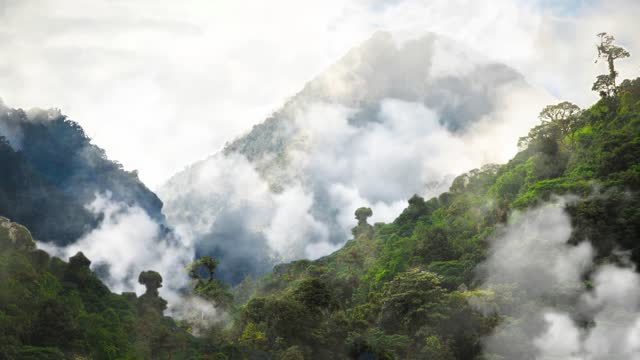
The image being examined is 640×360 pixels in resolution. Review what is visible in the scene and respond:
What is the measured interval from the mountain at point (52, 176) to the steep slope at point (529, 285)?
57.3 meters

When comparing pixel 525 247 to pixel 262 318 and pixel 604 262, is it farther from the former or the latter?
pixel 262 318

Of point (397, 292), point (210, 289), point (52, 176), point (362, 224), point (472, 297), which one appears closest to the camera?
point (472, 297)

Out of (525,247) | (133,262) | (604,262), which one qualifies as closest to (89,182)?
(133,262)

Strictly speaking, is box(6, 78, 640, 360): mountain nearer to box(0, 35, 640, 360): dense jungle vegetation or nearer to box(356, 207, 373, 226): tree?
box(0, 35, 640, 360): dense jungle vegetation

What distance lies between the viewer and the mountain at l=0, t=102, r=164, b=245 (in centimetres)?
11869

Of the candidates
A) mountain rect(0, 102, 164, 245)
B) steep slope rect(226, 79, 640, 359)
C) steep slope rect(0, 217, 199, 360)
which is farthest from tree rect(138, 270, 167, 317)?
mountain rect(0, 102, 164, 245)

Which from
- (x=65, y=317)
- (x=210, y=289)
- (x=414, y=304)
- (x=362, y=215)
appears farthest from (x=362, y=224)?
(x=65, y=317)

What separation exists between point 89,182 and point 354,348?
118m

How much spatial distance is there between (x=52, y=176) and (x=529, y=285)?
13106 cm

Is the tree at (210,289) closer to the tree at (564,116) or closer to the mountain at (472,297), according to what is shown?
the mountain at (472,297)

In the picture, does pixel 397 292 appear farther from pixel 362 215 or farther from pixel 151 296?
pixel 362 215

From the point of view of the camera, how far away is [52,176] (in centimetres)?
15962

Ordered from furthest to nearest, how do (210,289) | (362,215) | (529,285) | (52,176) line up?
1. (362,215)
2. (52,176)
3. (210,289)
4. (529,285)

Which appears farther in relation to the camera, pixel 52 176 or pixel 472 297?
pixel 52 176
